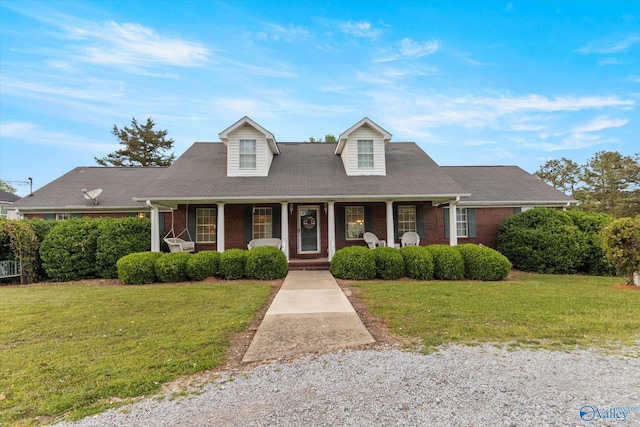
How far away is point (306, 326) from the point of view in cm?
472

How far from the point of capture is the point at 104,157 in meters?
30.1

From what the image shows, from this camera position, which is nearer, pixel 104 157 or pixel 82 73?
pixel 82 73

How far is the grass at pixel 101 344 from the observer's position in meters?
2.67

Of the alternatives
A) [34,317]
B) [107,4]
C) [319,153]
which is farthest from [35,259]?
[319,153]

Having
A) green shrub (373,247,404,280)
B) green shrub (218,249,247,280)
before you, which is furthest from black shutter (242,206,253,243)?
green shrub (373,247,404,280)

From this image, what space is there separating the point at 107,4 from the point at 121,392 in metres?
14.4

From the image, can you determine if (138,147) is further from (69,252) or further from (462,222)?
(462,222)

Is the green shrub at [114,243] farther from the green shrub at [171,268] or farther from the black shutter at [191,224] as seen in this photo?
the green shrub at [171,268]

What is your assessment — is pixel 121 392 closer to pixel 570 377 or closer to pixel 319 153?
pixel 570 377

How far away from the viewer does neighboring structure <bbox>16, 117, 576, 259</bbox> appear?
11086 mm

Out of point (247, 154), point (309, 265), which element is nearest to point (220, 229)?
point (247, 154)

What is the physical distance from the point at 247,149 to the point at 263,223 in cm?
320

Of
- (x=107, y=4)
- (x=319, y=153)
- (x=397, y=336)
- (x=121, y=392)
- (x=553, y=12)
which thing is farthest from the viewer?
(x=319, y=153)

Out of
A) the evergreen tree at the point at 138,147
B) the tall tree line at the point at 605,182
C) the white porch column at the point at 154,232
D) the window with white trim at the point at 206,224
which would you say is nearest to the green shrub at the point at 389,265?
the window with white trim at the point at 206,224
